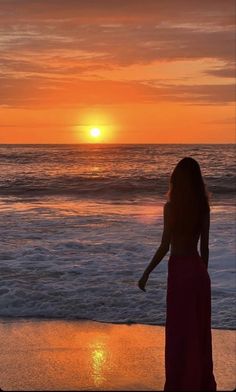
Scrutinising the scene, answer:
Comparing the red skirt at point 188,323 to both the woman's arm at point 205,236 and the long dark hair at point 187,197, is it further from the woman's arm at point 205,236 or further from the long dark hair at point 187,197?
the long dark hair at point 187,197

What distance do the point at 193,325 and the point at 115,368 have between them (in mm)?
1812

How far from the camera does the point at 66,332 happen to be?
7227mm

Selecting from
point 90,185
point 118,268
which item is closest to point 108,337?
point 118,268

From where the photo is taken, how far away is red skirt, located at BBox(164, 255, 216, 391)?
436 cm

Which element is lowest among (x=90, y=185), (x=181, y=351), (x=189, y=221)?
(x=90, y=185)

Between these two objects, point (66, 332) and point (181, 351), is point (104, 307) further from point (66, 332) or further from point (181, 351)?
point (181, 351)

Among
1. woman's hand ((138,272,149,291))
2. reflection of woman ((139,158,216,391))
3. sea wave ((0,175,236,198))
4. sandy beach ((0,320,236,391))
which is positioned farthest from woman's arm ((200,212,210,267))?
sea wave ((0,175,236,198))

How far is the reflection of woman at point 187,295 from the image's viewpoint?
430cm

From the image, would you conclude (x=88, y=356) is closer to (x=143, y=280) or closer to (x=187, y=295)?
(x=143, y=280)

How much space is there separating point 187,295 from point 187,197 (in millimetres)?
696

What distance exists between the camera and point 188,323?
14.3 feet

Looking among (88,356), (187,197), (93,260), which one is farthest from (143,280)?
(93,260)

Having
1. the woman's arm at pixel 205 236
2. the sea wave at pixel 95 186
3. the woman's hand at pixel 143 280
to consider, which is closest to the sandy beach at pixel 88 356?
the woman's hand at pixel 143 280

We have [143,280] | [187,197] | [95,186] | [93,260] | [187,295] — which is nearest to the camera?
[187,197]
